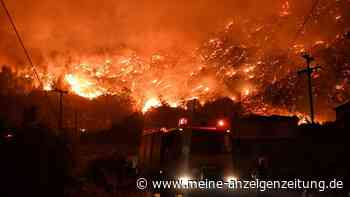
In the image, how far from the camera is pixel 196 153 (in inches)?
487

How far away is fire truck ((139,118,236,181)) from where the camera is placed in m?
12.2

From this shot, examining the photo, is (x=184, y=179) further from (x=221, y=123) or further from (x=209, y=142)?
(x=221, y=123)

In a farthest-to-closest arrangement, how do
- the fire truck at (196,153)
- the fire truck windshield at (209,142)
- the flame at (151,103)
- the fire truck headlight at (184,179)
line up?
the flame at (151,103)
the fire truck windshield at (209,142)
the fire truck at (196,153)
the fire truck headlight at (184,179)

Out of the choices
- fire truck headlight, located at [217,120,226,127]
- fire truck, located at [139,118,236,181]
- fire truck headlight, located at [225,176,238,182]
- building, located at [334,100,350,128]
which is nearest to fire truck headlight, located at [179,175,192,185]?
fire truck, located at [139,118,236,181]

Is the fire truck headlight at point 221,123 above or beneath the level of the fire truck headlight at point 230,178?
above

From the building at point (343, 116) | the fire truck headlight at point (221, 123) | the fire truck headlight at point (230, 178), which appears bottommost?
the fire truck headlight at point (230, 178)

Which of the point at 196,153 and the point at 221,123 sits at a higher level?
the point at 221,123

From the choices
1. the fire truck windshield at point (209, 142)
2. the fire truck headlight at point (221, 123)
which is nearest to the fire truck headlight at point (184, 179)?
the fire truck windshield at point (209, 142)

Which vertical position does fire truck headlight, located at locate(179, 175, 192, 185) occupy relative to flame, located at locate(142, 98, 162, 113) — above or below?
below

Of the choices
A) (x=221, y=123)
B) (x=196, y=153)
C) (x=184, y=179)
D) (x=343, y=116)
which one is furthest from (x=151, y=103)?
(x=184, y=179)

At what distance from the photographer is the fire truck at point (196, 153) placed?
1216 cm

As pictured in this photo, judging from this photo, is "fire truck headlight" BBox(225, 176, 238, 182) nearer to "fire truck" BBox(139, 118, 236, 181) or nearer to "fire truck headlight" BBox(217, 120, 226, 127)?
"fire truck" BBox(139, 118, 236, 181)

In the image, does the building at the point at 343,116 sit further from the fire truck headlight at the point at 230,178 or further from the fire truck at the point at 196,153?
the fire truck at the point at 196,153

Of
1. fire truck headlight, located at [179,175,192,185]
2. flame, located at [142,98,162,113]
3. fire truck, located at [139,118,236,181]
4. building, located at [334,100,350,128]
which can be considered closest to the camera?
fire truck headlight, located at [179,175,192,185]
